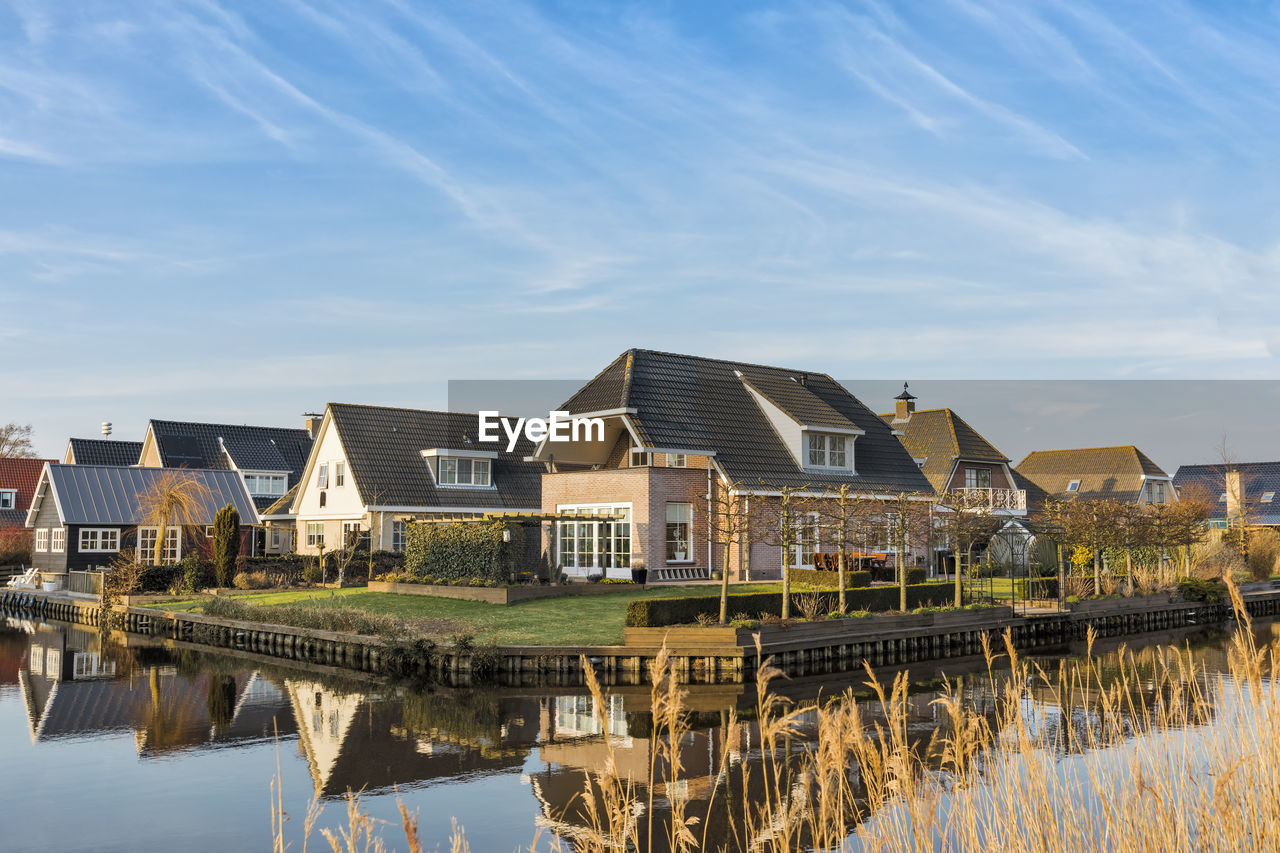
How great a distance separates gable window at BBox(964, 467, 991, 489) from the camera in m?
46.1

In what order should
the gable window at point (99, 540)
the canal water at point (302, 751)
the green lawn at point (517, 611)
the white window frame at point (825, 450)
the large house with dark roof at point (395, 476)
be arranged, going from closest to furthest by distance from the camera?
the canal water at point (302, 751) → the green lawn at point (517, 611) → the white window frame at point (825, 450) → the large house with dark roof at point (395, 476) → the gable window at point (99, 540)

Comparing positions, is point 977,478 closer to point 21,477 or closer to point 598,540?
point 598,540

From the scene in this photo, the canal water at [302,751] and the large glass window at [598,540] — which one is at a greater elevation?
the large glass window at [598,540]

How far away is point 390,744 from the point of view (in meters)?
13.7

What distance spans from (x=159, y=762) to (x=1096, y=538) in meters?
26.6

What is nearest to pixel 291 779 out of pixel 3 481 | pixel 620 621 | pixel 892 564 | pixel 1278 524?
pixel 620 621

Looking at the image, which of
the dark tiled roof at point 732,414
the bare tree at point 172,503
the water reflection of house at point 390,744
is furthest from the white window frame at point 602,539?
the bare tree at point 172,503

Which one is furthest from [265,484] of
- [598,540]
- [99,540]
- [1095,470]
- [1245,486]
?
[1245,486]

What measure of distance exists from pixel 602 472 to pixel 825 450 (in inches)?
317

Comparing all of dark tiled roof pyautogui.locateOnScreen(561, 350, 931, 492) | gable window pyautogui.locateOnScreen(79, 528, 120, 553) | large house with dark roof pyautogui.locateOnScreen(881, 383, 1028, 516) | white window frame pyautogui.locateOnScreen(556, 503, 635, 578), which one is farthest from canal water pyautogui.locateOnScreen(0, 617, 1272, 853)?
large house with dark roof pyautogui.locateOnScreen(881, 383, 1028, 516)

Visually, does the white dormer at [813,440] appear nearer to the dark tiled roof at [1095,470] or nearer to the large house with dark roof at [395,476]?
the large house with dark roof at [395,476]

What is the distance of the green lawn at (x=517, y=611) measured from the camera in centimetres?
2130

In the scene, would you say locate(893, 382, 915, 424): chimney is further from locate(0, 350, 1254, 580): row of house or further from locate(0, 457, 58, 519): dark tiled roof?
locate(0, 457, 58, 519): dark tiled roof

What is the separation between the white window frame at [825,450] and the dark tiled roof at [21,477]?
1690 inches
